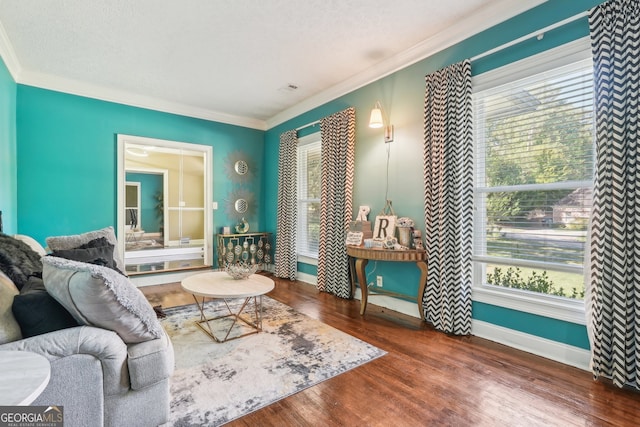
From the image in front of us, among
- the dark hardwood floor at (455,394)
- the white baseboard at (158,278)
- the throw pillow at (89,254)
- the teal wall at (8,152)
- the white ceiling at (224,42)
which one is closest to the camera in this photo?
the dark hardwood floor at (455,394)

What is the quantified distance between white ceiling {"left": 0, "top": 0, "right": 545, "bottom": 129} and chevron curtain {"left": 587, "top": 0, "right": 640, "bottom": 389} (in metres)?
0.68

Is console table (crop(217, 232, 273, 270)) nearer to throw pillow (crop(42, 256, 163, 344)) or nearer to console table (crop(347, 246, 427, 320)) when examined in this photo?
console table (crop(347, 246, 427, 320))

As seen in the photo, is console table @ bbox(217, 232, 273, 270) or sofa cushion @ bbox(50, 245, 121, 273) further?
console table @ bbox(217, 232, 273, 270)

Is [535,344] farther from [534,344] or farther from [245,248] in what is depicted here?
[245,248]

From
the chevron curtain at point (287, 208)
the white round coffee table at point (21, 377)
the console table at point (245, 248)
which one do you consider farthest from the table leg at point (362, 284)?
the white round coffee table at point (21, 377)

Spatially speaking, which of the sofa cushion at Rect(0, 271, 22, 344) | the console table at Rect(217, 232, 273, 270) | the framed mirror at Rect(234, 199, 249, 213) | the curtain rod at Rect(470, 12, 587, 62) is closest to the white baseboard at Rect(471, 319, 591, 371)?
the curtain rod at Rect(470, 12, 587, 62)

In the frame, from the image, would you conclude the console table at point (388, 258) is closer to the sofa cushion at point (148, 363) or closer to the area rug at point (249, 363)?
the area rug at point (249, 363)

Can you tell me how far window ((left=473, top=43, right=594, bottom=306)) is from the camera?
7.47 feet

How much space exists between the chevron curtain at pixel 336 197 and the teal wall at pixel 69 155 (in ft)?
8.39

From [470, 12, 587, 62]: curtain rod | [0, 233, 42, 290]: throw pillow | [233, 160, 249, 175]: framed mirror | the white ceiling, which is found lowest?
[0, 233, 42, 290]: throw pillow

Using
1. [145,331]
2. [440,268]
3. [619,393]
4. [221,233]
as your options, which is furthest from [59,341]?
[221,233]

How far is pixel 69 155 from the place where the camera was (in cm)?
414

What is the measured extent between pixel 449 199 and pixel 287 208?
2816mm

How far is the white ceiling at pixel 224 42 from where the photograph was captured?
2.61m
